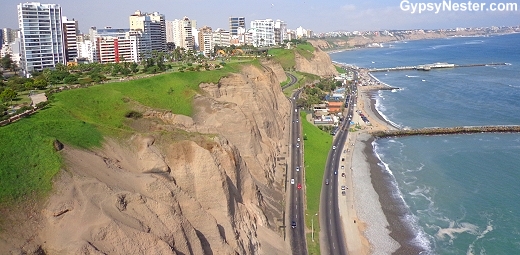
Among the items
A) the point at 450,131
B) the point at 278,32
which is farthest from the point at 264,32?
the point at 450,131

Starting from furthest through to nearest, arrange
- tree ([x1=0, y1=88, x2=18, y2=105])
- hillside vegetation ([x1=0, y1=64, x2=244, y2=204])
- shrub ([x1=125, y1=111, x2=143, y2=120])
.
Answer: shrub ([x1=125, y1=111, x2=143, y2=120]) < tree ([x1=0, y1=88, x2=18, y2=105]) < hillside vegetation ([x1=0, y1=64, x2=244, y2=204])

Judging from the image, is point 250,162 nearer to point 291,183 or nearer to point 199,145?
point 291,183

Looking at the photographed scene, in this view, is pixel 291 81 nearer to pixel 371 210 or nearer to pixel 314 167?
pixel 314 167

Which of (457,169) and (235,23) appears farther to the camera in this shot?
(235,23)

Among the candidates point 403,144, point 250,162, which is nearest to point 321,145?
point 403,144

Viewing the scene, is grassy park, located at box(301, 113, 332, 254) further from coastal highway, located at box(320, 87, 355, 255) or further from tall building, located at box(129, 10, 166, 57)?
tall building, located at box(129, 10, 166, 57)

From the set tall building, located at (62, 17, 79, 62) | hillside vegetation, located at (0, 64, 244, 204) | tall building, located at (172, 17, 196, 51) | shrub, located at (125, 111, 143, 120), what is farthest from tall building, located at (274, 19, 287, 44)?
shrub, located at (125, 111, 143, 120)
